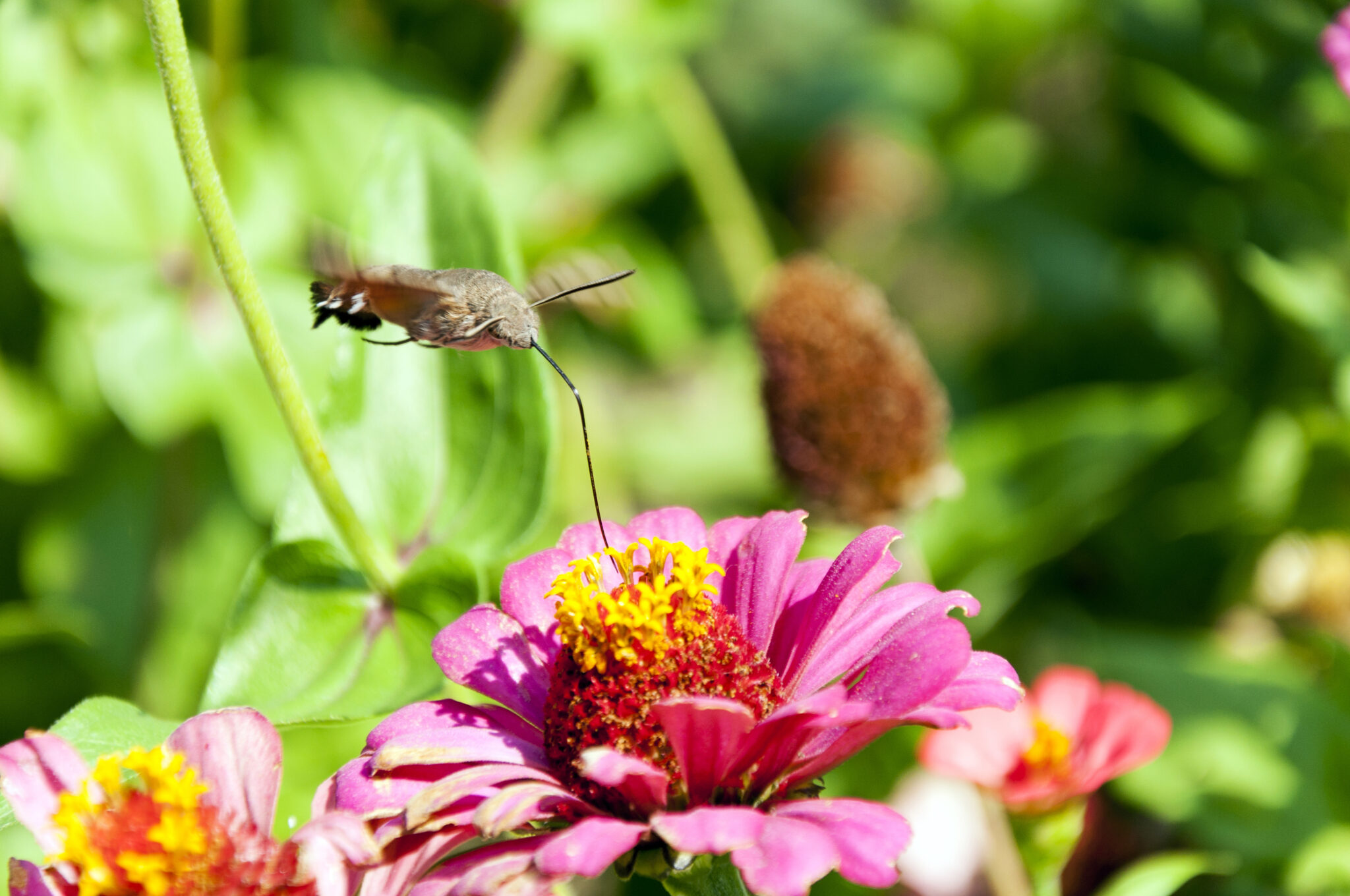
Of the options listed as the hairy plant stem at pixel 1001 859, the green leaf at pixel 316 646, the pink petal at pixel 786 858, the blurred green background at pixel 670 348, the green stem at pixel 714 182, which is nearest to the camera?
the pink petal at pixel 786 858

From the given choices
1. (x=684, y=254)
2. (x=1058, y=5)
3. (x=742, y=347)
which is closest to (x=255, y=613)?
(x=742, y=347)

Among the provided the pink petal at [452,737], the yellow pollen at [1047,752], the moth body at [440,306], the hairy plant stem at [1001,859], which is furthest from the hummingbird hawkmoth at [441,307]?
the hairy plant stem at [1001,859]

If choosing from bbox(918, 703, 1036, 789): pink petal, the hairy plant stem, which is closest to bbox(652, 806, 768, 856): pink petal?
bbox(918, 703, 1036, 789): pink petal

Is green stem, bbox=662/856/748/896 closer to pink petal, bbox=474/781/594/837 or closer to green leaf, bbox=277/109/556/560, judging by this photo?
pink petal, bbox=474/781/594/837

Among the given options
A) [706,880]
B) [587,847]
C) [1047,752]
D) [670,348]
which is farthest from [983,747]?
[670,348]

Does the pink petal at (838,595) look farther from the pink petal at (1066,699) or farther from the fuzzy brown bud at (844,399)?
the fuzzy brown bud at (844,399)

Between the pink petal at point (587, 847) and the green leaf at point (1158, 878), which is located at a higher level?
the pink petal at point (587, 847)

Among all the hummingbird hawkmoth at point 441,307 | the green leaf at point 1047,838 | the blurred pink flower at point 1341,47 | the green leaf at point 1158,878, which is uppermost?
the blurred pink flower at point 1341,47
